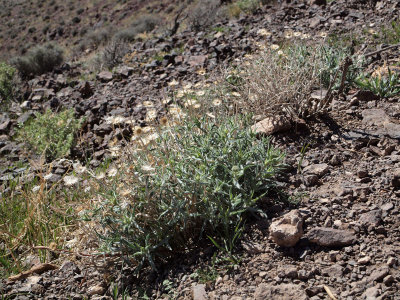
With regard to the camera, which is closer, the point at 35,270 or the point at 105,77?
the point at 35,270

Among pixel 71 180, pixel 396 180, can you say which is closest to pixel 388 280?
pixel 396 180

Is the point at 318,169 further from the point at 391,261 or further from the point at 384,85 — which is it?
the point at 384,85

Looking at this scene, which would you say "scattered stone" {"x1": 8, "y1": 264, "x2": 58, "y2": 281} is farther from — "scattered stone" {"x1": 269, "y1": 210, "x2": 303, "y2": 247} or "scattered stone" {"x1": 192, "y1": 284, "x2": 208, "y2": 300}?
"scattered stone" {"x1": 269, "y1": 210, "x2": 303, "y2": 247}

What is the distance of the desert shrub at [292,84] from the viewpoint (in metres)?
3.29

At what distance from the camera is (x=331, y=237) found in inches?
81.8

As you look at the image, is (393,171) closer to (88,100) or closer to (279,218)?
(279,218)

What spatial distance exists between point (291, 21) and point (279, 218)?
4784 millimetres

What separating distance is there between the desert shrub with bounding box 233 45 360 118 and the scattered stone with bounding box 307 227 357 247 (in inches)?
52.0

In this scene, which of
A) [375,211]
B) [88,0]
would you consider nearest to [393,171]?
[375,211]

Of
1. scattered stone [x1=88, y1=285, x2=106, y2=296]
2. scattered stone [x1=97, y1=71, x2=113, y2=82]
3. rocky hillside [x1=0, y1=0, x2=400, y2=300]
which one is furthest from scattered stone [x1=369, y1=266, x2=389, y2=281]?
scattered stone [x1=97, y1=71, x2=113, y2=82]

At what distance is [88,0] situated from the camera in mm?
28906

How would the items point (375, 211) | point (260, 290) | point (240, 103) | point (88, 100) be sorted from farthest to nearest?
1. point (88, 100)
2. point (240, 103)
3. point (375, 211)
4. point (260, 290)

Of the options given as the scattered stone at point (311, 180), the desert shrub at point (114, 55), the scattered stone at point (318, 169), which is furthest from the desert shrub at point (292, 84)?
the desert shrub at point (114, 55)

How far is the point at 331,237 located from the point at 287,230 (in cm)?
24
